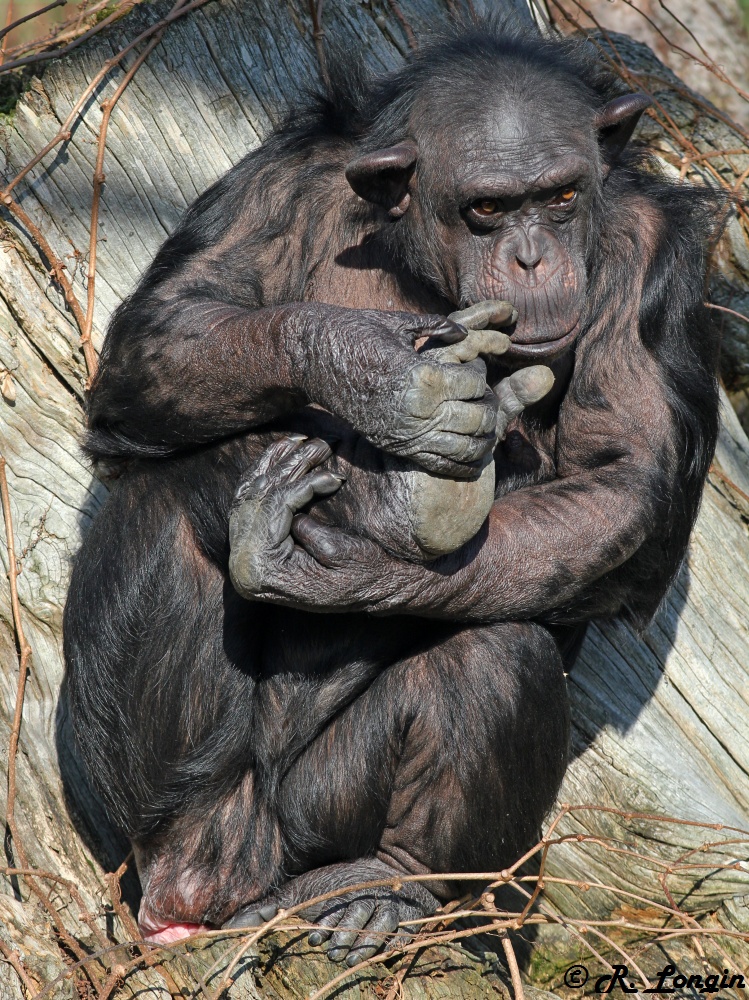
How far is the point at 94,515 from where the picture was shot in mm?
4156

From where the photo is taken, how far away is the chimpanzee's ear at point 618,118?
346 centimetres

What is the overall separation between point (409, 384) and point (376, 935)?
156cm

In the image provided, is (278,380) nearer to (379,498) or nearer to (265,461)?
(265,461)

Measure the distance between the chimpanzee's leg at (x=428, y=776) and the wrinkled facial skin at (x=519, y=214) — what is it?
3.09ft

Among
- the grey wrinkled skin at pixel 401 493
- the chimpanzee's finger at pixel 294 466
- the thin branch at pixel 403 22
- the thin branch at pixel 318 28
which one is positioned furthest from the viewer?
the thin branch at pixel 403 22

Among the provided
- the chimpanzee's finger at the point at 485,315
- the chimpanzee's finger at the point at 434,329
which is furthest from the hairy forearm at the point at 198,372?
the chimpanzee's finger at the point at 485,315

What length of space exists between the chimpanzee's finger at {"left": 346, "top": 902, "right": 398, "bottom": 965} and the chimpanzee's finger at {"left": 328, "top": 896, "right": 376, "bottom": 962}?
0.02 m

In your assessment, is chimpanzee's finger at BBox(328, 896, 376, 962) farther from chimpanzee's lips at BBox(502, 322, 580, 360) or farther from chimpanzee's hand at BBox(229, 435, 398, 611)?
chimpanzee's lips at BBox(502, 322, 580, 360)

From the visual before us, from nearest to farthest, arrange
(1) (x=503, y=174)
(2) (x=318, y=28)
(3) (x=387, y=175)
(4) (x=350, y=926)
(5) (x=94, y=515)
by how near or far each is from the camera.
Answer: (1) (x=503, y=174) < (4) (x=350, y=926) < (3) (x=387, y=175) < (5) (x=94, y=515) < (2) (x=318, y=28)

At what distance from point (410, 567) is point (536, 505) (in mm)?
477

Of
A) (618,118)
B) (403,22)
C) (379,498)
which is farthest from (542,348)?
(403,22)

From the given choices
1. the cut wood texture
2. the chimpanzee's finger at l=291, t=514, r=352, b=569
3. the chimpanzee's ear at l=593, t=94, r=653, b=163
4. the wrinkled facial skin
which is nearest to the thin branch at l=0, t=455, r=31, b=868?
the cut wood texture

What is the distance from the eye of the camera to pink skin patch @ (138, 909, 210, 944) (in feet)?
11.8

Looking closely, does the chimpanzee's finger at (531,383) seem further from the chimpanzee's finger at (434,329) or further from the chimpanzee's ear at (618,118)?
the chimpanzee's ear at (618,118)
